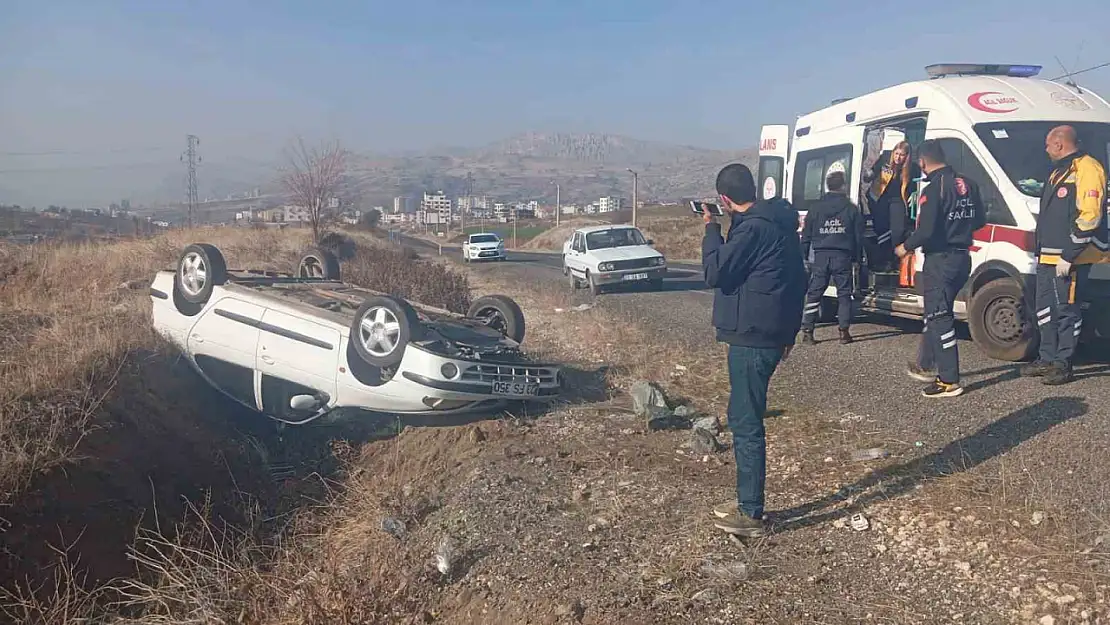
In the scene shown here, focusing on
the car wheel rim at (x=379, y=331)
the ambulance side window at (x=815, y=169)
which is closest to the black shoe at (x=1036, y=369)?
the ambulance side window at (x=815, y=169)

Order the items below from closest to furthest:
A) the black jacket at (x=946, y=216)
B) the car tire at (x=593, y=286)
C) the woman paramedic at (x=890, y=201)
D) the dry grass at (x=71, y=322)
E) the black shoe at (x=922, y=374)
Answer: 1. the dry grass at (x=71, y=322)
2. the black jacket at (x=946, y=216)
3. the black shoe at (x=922, y=374)
4. the woman paramedic at (x=890, y=201)
5. the car tire at (x=593, y=286)

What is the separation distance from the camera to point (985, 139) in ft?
25.5

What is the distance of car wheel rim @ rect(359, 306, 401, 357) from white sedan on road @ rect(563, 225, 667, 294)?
1075 cm

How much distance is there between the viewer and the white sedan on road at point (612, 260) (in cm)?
1664

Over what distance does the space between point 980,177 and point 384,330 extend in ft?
18.9

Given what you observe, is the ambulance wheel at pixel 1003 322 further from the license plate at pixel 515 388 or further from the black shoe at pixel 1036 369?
the license plate at pixel 515 388

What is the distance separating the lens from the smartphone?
4561 mm

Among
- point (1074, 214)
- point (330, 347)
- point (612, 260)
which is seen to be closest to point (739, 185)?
point (1074, 214)

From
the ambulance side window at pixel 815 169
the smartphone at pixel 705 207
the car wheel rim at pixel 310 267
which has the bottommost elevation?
the car wheel rim at pixel 310 267

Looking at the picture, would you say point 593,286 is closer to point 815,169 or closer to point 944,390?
point 815,169

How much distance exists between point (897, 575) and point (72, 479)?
5.00m

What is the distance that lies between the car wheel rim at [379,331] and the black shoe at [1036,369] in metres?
5.00

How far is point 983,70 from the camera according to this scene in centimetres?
894

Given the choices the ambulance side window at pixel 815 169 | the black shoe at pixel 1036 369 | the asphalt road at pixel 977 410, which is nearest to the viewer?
the asphalt road at pixel 977 410
